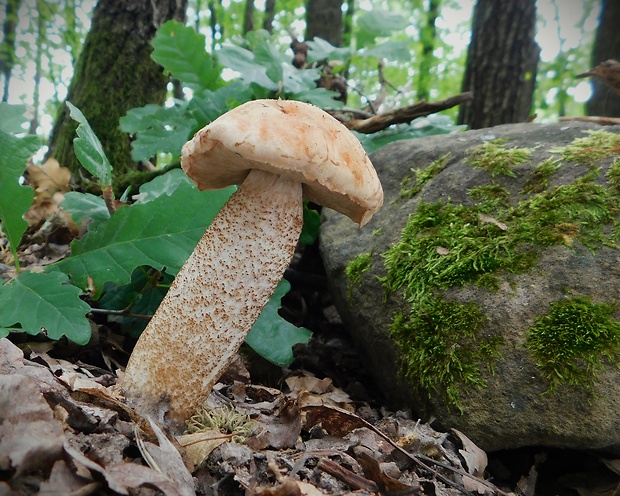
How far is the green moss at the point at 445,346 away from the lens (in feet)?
6.53

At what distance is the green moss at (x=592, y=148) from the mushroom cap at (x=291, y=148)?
4.02 feet

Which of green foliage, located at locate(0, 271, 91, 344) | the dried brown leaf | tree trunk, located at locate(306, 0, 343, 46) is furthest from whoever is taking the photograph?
tree trunk, located at locate(306, 0, 343, 46)

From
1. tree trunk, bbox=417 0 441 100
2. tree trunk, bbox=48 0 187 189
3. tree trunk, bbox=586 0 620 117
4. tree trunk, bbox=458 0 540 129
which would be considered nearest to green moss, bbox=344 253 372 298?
tree trunk, bbox=48 0 187 189

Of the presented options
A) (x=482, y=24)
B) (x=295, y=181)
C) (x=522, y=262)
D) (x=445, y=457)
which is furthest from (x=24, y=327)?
(x=482, y=24)

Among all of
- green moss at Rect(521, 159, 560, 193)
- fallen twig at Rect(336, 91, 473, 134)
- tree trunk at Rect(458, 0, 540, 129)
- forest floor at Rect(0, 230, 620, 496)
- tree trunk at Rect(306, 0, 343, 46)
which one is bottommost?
forest floor at Rect(0, 230, 620, 496)

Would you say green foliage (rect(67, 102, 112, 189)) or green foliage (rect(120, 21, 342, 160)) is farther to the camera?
green foliage (rect(120, 21, 342, 160))

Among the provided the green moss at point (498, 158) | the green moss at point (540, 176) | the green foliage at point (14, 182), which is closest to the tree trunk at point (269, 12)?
the green moss at point (498, 158)

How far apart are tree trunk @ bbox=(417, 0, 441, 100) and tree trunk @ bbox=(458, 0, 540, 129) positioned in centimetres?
705

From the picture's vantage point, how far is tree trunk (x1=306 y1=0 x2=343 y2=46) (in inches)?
291

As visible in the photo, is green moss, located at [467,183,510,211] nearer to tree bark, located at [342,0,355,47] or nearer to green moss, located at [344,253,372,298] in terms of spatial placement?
green moss, located at [344,253,372,298]

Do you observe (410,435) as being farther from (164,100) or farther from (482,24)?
(482,24)

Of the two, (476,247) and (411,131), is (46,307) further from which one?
(411,131)

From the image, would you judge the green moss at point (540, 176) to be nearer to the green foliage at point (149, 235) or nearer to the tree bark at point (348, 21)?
the green foliage at point (149, 235)

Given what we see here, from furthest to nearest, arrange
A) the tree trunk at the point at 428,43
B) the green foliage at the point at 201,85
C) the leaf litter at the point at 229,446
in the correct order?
the tree trunk at the point at 428,43 < the green foliage at the point at 201,85 < the leaf litter at the point at 229,446
